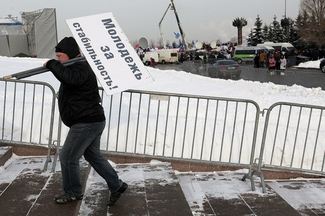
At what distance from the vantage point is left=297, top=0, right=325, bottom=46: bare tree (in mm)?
59406

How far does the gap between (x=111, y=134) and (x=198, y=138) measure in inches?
58.7

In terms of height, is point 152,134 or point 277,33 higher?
point 277,33

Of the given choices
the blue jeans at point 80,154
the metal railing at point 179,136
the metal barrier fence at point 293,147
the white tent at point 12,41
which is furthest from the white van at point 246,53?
the blue jeans at point 80,154

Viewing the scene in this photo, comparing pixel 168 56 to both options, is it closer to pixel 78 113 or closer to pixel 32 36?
pixel 32 36

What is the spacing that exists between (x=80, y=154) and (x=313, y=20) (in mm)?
61726

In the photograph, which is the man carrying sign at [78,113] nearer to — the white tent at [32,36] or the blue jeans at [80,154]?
the blue jeans at [80,154]

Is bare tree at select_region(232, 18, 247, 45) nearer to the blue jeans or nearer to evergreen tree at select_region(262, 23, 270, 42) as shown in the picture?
evergreen tree at select_region(262, 23, 270, 42)

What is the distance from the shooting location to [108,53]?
4.41 metres

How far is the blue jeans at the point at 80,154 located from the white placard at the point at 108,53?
17.6 inches

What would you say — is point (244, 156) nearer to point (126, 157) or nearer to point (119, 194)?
point (126, 157)

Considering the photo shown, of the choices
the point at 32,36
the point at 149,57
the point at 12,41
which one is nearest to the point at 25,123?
the point at 32,36

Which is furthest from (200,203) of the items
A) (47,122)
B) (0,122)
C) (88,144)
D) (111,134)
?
(0,122)

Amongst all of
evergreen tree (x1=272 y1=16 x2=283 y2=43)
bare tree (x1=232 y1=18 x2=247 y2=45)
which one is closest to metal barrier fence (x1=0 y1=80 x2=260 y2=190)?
evergreen tree (x1=272 y1=16 x2=283 y2=43)

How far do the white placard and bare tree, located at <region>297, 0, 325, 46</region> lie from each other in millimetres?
59773
